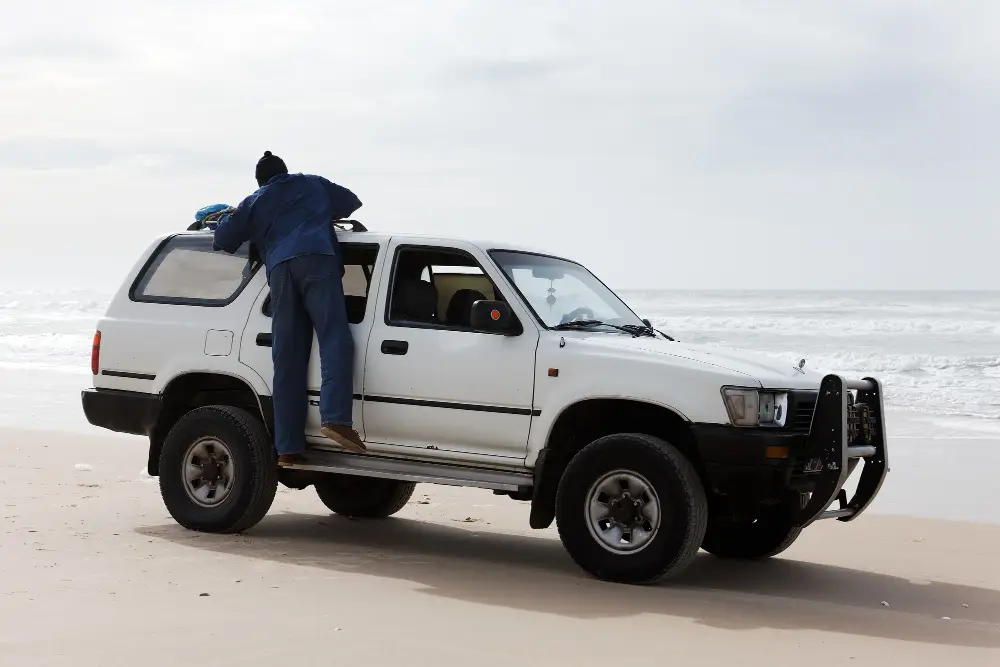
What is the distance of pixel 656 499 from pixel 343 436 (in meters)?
1.86

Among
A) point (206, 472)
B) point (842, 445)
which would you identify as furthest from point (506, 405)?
point (206, 472)

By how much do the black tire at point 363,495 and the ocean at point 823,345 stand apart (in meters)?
2.84

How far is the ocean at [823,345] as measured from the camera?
673 inches

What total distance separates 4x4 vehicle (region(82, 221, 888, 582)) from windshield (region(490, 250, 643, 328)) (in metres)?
0.02

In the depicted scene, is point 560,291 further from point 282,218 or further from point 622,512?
point 282,218

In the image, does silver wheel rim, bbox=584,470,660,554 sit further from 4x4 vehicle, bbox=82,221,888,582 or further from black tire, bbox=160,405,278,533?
black tire, bbox=160,405,278,533

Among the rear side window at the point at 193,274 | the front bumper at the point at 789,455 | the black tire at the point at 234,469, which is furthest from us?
the rear side window at the point at 193,274

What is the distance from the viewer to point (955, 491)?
1012cm

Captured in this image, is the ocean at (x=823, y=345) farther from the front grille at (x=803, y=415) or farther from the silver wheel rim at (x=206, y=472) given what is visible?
the silver wheel rim at (x=206, y=472)

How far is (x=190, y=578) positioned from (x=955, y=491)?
646cm

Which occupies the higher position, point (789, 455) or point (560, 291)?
point (560, 291)

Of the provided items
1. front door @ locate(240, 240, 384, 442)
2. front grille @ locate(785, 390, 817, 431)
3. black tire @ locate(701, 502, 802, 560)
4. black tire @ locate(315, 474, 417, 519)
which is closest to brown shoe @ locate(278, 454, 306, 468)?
front door @ locate(240, 240, 384, 442)

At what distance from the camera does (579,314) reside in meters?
7.20

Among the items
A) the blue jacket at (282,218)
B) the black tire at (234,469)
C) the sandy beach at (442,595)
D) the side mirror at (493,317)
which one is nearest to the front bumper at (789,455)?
the sandy beach at (442,595)
